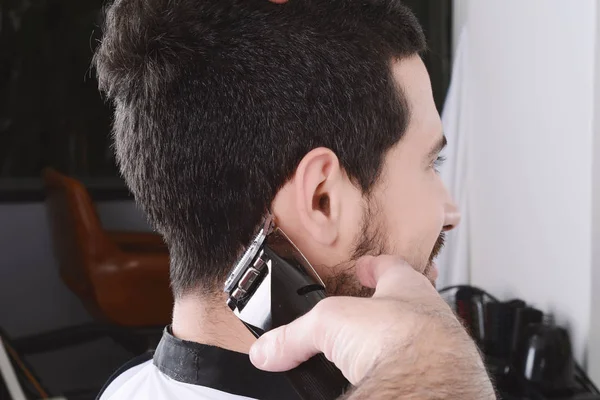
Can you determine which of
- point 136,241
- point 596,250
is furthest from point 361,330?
point 136,241

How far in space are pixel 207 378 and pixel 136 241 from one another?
1555 millimetres

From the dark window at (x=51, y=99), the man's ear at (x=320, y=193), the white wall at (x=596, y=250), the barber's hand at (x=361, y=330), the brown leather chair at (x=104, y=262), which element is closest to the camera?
the barber's hand at (x=361, y=330)

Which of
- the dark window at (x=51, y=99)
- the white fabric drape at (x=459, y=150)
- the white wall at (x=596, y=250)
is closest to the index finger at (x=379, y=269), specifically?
the white wall at (x=596, y=250)

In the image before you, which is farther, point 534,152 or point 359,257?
point 534,152

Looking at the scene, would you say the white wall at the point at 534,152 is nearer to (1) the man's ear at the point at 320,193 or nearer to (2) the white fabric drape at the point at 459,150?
(2) the white fabric drape at the point at 459,150

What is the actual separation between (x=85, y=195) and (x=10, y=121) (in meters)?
0.34

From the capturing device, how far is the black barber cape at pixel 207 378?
0.83 metres

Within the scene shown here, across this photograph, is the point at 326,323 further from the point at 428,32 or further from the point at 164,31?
the point at 428,32

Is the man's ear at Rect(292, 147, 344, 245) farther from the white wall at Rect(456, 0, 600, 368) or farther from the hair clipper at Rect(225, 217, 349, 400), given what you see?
the white wall at Rect(456, 0, 600, 368)

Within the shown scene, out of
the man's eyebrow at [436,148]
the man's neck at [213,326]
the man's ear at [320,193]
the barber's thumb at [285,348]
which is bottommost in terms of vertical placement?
the man's neck at [213,326]

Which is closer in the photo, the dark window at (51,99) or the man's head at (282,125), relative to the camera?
the man's head at (282,125)

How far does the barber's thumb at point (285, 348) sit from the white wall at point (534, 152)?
4.19 ft

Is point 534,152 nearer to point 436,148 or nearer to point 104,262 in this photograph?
point 436,148

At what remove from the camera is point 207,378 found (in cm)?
84
